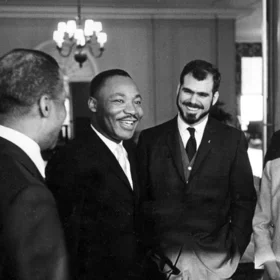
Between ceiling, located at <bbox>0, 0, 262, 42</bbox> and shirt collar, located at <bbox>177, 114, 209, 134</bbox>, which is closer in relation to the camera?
shirt collar, located at <bbox>177, 114, 209, 134</bbox>

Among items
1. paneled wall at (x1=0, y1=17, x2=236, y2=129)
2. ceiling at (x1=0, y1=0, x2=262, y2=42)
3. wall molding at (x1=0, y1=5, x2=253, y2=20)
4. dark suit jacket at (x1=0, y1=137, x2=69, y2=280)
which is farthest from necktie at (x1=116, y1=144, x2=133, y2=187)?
paneled wall at (x1=0, y1=17, x2=236, y2=129)

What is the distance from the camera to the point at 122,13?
7.84 m

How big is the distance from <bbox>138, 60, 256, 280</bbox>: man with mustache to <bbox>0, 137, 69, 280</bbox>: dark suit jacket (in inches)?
30.6

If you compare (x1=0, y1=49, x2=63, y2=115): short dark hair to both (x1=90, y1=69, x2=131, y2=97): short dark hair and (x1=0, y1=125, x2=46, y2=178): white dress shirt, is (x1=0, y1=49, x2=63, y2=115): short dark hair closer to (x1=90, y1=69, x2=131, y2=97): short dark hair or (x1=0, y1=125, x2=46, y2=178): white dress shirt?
(x1=0, y1=125, x2=46, y2=178): white dress shirt

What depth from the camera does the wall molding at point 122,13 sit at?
745cm

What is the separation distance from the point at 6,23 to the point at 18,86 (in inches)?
293

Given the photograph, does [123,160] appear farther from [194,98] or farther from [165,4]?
[165,4]

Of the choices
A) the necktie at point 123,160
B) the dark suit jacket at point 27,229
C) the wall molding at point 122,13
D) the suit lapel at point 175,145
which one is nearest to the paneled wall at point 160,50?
the wall molding at point 122,13

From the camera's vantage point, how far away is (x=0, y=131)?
34.2 inches

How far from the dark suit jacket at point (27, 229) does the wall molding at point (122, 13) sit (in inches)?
275

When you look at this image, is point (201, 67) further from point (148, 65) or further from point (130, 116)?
point (148, 65)

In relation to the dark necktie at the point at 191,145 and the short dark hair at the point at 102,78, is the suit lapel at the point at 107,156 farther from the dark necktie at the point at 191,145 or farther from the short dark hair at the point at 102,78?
the dark necktie at the point at 191,145

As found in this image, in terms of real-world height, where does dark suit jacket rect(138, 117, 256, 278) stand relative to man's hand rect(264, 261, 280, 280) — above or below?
above

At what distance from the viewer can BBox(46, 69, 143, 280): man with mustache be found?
1279mm
